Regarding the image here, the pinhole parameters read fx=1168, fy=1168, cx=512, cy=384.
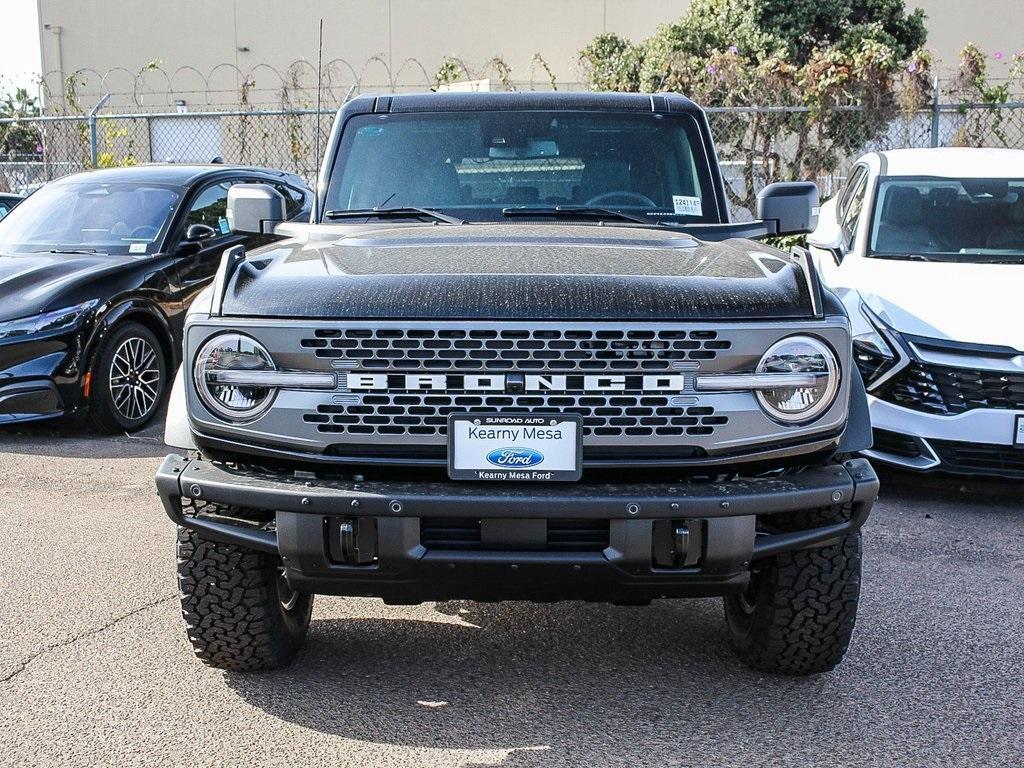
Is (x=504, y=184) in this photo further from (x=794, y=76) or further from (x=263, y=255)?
(x=794, y=76)

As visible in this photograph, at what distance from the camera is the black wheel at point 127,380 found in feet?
23.5

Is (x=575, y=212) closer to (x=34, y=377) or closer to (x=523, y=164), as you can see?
(x=523, y=164)

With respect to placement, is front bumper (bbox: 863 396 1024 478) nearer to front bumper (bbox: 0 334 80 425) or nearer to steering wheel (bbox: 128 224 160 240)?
front bumper (bbox: 0 334 80 425)

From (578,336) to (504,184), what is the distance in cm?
173

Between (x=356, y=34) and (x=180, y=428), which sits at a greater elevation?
(x=356, y=34)

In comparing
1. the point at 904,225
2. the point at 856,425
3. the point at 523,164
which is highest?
the point at 523,164

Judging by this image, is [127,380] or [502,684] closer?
[502,684]

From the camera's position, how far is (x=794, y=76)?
1227 centimetres

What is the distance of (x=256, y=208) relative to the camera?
4.57 m

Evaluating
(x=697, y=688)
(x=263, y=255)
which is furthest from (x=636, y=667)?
(x=263, y=255)

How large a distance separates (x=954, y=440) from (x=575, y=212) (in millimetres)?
2496

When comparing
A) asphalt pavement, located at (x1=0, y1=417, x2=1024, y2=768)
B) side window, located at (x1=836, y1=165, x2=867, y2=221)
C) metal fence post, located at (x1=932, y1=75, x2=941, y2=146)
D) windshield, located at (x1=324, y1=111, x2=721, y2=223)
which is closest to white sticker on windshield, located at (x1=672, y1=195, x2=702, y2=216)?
windshield, located at (x1=324, y1=111, x2=721, y2=223)

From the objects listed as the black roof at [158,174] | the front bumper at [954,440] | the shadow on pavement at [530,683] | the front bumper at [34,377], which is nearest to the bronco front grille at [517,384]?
the shadow on pavement at [530,683]


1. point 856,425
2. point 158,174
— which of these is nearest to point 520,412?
point 856,425
